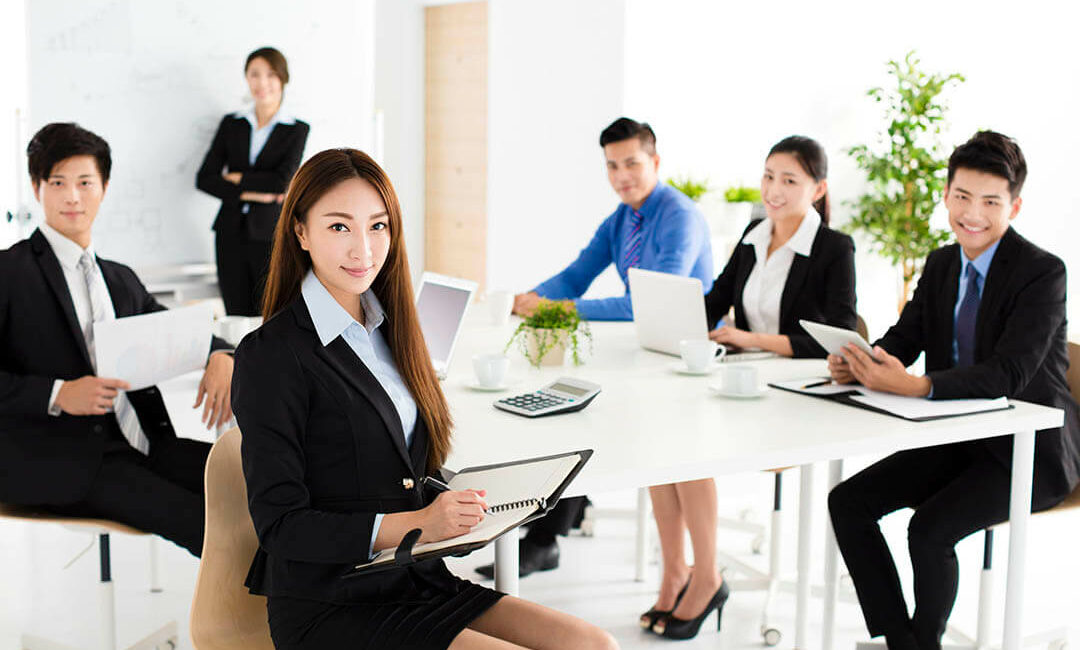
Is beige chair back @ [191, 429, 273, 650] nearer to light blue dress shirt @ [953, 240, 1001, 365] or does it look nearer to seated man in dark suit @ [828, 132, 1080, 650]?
seated man in dark suit @ [828, 132, 1080, 650]

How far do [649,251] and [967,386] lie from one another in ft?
4.62

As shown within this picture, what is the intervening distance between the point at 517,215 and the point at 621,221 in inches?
119

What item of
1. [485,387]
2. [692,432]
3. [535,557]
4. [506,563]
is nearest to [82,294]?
[485,387]

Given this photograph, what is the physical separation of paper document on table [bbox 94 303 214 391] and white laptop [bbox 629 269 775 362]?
1165 millimetres

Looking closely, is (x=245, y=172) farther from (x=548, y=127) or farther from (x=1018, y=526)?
(x=1018, y=526)

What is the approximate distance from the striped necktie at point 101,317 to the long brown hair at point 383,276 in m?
0.92

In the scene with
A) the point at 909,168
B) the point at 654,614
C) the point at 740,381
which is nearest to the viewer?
the point at 740,381

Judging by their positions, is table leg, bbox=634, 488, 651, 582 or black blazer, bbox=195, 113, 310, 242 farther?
black blazer, bbox=195, 113, 310, 242

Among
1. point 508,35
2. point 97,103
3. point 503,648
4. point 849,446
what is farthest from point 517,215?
point 503,648

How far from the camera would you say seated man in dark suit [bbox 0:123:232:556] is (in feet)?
7.39

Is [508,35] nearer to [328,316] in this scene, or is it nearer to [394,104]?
[394,104]

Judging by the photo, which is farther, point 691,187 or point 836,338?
point 691,187

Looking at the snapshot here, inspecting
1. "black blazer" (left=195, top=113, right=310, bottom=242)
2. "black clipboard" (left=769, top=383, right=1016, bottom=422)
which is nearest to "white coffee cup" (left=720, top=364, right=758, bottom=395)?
"black clipboard" (left=769, top=383, right=1016, bottom=422)

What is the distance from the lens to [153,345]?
2299 mm
